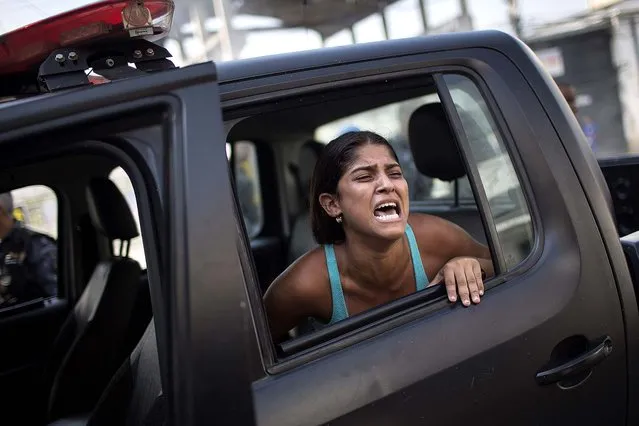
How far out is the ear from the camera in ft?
6.54

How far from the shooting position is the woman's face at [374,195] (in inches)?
69.8

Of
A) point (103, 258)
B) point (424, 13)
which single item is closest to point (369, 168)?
point (103, 258)

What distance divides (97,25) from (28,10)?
29 centimetres

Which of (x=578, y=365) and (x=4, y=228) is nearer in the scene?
(x=578, y=365)

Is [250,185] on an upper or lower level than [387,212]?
upper

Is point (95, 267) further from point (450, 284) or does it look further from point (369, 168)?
point (450, 284)

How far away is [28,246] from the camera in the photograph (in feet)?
11.0

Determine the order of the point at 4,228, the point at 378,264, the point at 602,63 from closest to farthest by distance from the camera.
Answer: the point at 378,264 → the point at 4,228 → the point at 602,63

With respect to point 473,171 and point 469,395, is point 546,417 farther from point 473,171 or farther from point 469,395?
point 473,171

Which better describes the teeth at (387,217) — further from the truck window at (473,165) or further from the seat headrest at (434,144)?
the seat headrest at (434,144)

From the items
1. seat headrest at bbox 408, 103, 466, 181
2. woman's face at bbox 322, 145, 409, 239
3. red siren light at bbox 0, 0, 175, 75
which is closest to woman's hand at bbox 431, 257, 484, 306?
woman's face at bbox 322, 145, 409, 239

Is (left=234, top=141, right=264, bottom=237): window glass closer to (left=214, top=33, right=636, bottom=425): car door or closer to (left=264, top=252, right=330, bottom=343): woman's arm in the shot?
(left=264, top=252, right=330, bottom=343): woman's arm

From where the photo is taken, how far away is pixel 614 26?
18.1 metres

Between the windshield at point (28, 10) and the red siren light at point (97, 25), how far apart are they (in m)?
0.02
